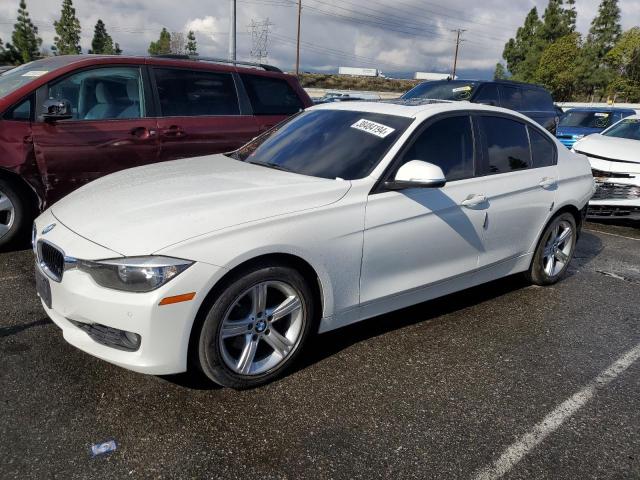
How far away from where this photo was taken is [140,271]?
2510mm

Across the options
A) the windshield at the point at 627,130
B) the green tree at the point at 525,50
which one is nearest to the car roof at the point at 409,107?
the windshield at the point at 627,130

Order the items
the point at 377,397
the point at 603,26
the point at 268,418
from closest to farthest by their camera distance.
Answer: the point at 268,418, the point at 377,397, the point at 603,26

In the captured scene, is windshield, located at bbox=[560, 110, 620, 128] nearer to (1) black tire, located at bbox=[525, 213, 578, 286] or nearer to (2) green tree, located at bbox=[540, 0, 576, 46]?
(1) black tire, located at bbox=[525, 213, 578, 286]

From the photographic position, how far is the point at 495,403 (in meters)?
2.95

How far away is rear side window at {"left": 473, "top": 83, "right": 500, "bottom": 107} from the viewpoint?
9898mm

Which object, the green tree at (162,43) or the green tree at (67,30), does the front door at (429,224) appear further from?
the green tree at (162,43)

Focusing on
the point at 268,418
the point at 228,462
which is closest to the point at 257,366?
the point at 268,418

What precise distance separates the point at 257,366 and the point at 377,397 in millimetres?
667

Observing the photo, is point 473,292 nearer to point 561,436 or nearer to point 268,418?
point 561,436

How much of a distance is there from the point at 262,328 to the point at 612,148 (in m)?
6.76

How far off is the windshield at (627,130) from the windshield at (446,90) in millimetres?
2428

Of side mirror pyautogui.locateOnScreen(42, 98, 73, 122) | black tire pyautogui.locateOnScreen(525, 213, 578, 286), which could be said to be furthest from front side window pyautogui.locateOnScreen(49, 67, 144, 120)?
black tire pyautogui.locateOnScreen(525, 213, 578, 286)

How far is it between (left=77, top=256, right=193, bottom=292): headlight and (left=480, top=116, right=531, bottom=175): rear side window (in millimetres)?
2423

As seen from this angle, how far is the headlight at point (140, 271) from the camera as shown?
2504mm
